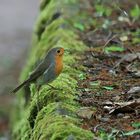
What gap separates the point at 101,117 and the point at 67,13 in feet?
11.9

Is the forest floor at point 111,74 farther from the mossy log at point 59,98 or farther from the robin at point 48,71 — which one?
the robin at point 48,71

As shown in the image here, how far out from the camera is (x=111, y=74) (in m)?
5.10

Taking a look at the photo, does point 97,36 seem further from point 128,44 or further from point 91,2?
point 91,2

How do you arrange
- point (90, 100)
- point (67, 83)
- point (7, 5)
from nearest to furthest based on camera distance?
point (90, 100) < point (67, 83) < point (7, 5)

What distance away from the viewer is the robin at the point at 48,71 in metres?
4.43

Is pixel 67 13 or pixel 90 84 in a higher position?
pixel 90 84

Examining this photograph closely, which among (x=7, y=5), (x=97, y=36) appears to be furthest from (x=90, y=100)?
(x=7, y=5)

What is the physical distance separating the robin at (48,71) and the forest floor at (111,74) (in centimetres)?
26

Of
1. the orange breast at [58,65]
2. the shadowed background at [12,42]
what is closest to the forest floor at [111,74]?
the orange breast at [58,65]

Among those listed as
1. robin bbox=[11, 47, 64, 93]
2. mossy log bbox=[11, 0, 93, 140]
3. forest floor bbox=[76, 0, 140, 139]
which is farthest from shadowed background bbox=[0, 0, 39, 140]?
robin bbox=[11, 47, 64, 93]

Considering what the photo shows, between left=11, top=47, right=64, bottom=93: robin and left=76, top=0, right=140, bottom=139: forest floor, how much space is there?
0.85ft

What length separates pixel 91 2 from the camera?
8.13 metres

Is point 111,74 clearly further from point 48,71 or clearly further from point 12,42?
point 12,42

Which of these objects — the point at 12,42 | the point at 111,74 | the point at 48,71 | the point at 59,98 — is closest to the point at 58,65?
the point at 48,71
